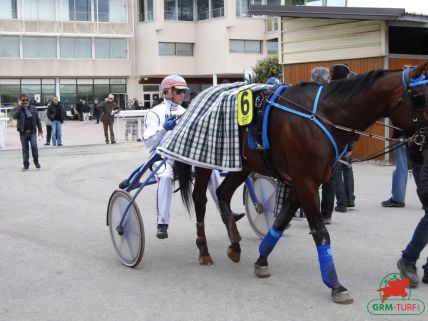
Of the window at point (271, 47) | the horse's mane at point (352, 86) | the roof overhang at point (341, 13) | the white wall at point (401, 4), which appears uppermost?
the window at point (271, 47)

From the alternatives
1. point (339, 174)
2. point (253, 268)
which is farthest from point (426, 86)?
point (339, 174)

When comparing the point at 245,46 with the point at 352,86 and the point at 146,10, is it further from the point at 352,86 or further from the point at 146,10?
the point at 352,86

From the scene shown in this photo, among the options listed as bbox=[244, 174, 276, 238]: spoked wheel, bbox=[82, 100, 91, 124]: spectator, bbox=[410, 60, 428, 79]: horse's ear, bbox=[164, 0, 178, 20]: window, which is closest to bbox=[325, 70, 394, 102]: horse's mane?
bbox=[410, 60, 428, 79]: horse's ear

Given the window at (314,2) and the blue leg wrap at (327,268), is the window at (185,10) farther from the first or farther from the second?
the blue leg wrap at (327,268)

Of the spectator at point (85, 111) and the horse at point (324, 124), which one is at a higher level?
the horse at point (324, 124)

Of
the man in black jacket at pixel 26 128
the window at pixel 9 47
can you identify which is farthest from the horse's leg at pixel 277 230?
the window at pixel 9 47

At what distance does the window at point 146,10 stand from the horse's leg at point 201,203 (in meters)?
45.4

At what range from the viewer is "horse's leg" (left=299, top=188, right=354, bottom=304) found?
4.86 metres

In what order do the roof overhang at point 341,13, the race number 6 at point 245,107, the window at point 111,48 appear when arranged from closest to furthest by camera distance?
the race number 6 at point 245,107
the roof overhang at point 341,13
the window at point 111,48

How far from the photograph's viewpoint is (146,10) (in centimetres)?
5069

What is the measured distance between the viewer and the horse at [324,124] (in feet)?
15.5

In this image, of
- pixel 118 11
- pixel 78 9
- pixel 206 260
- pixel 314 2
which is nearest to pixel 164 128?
pixel 206 260

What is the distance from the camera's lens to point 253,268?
6062 mm

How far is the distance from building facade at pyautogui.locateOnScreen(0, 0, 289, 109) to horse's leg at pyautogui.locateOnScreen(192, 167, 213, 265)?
42.2 meters
